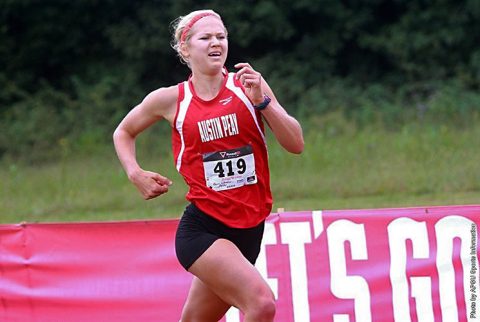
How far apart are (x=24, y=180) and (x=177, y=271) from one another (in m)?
11.2

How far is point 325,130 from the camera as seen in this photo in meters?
20.5

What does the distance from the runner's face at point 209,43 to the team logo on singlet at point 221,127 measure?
0.94ft

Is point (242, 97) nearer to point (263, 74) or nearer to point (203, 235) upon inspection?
point (203, 235)

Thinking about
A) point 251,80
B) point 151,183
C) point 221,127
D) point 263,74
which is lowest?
point 151,183

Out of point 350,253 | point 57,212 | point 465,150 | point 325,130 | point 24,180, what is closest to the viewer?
point 350,253

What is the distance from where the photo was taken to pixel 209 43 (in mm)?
5562

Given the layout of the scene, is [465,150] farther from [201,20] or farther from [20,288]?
[201,20]

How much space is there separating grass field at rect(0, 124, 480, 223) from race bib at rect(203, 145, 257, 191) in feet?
25.6

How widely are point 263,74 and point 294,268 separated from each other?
60.1 ft

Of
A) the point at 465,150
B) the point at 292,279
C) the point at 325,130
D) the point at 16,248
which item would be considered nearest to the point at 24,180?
the point at 325,130

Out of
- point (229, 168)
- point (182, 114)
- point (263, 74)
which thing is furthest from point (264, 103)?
point (263, 74)

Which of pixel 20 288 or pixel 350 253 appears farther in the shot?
pixel 20 288

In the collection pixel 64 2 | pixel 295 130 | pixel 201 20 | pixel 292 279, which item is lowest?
pixel 292 279

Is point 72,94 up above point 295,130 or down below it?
above
